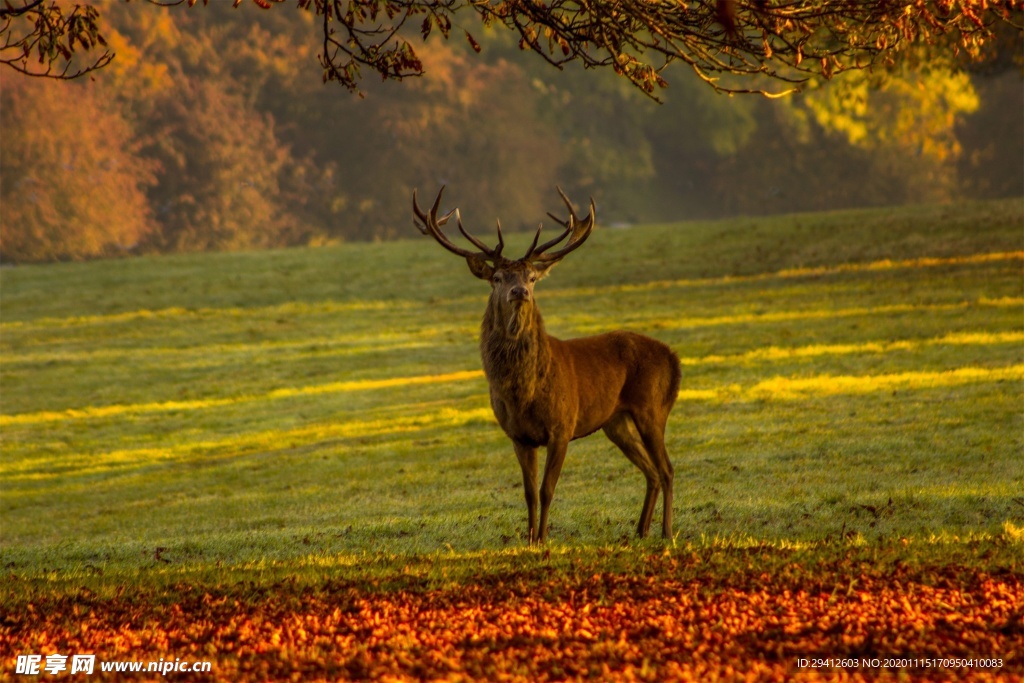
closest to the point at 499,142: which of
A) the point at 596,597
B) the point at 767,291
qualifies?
the point at 767,291

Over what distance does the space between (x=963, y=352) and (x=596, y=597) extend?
15.7 metres

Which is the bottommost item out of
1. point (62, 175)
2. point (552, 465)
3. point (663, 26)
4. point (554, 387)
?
point (552, 465)

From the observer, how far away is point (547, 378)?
10.4 metres

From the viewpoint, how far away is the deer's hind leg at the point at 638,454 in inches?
446

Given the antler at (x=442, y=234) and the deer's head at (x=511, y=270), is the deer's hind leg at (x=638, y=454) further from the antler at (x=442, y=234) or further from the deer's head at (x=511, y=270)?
the antler at (x=442, y=234)

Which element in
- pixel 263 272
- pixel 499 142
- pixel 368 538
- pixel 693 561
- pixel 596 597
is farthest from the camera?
pixel 499 142

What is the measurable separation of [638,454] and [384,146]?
183 ft

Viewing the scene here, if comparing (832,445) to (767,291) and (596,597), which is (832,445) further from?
(767,291)

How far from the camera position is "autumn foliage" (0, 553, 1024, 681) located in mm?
6805

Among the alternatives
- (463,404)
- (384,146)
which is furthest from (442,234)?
(384,146)

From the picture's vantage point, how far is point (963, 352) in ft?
72.1

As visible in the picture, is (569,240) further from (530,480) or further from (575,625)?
(575,625)

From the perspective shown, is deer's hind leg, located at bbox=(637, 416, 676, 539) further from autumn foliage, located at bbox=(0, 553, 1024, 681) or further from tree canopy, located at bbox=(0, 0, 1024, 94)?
tree canopy, located at bbox=(0, 0, 1024, 94)

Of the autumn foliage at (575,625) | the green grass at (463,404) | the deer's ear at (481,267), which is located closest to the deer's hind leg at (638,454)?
the green grass at (463,404)
